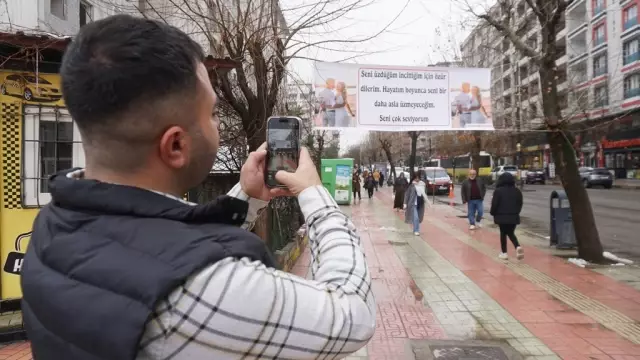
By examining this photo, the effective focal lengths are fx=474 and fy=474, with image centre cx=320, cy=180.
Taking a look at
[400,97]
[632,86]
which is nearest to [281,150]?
[400,97]

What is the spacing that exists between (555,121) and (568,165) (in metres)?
0.89

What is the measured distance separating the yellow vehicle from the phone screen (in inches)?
162

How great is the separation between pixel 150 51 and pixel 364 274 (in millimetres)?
670

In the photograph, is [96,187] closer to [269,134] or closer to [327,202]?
[327,202]

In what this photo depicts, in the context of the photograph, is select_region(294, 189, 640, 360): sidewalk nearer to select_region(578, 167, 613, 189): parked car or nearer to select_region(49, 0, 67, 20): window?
select_region(49, 0, 67, 20): window

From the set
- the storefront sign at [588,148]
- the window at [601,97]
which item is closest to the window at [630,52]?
the storefront sign at [588,148]

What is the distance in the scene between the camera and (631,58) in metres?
40.1

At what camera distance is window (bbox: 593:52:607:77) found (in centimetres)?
4238

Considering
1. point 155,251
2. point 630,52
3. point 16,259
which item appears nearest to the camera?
point 155,251

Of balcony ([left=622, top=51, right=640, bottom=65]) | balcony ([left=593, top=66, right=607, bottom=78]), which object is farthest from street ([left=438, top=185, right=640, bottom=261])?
balcony ([left=593, top=66, right=607, bottom=78])

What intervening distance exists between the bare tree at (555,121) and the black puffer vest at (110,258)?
28.4 feet

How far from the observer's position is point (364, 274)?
3.61 feet

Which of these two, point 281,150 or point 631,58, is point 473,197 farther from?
point 631,58

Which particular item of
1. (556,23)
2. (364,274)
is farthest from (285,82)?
(364,274)
